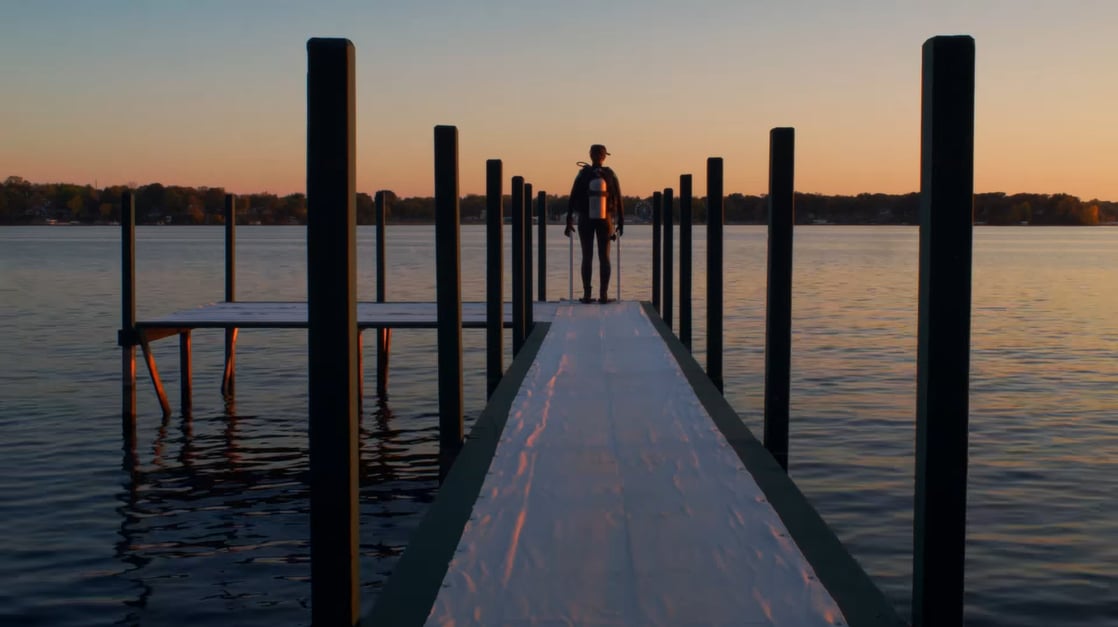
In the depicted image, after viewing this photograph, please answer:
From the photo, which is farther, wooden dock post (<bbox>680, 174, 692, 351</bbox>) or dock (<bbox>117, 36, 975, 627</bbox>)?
wooden dock post (<bbox>680, 174, 692, 351</bbox>)

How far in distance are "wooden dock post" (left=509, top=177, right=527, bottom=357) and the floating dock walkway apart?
5.28 m

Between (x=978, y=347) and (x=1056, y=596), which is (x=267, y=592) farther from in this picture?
(x=978, y=347)

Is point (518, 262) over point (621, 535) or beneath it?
over

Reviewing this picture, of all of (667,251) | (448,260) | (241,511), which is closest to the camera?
(448,260)

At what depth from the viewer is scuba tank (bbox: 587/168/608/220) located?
1523cm

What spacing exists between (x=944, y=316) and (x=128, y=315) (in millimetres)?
13692

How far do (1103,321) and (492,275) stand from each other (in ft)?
88.9

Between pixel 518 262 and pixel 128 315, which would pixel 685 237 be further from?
pixel 128 315

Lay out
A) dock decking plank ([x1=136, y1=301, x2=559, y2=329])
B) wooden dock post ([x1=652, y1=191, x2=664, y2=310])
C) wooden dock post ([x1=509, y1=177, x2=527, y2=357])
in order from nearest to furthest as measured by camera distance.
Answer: wooden dock post ([x1=509, y1=177, x2=527, y2=357]) → dock decking plank ([x1=136, y1=301, x2=559, y2=329]) → wooden dock post ([x1=652, y1=191, x2=664, y2=310])

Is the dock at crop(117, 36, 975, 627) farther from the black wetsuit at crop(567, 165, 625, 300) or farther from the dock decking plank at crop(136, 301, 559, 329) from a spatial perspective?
the black wetsuit at crop(567, 165, 625, 300)

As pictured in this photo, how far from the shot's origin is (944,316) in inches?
138

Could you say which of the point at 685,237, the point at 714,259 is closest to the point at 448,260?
the point at 714,259

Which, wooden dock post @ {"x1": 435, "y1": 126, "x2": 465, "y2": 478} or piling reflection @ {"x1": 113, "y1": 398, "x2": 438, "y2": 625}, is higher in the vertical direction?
wooden dock post @ {"x1": 435, "y1": 126, "x2": 465, "y2": 478}

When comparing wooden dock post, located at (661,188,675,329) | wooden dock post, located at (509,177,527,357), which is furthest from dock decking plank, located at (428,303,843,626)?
wooden dock post, located at (661,188,675,329)
